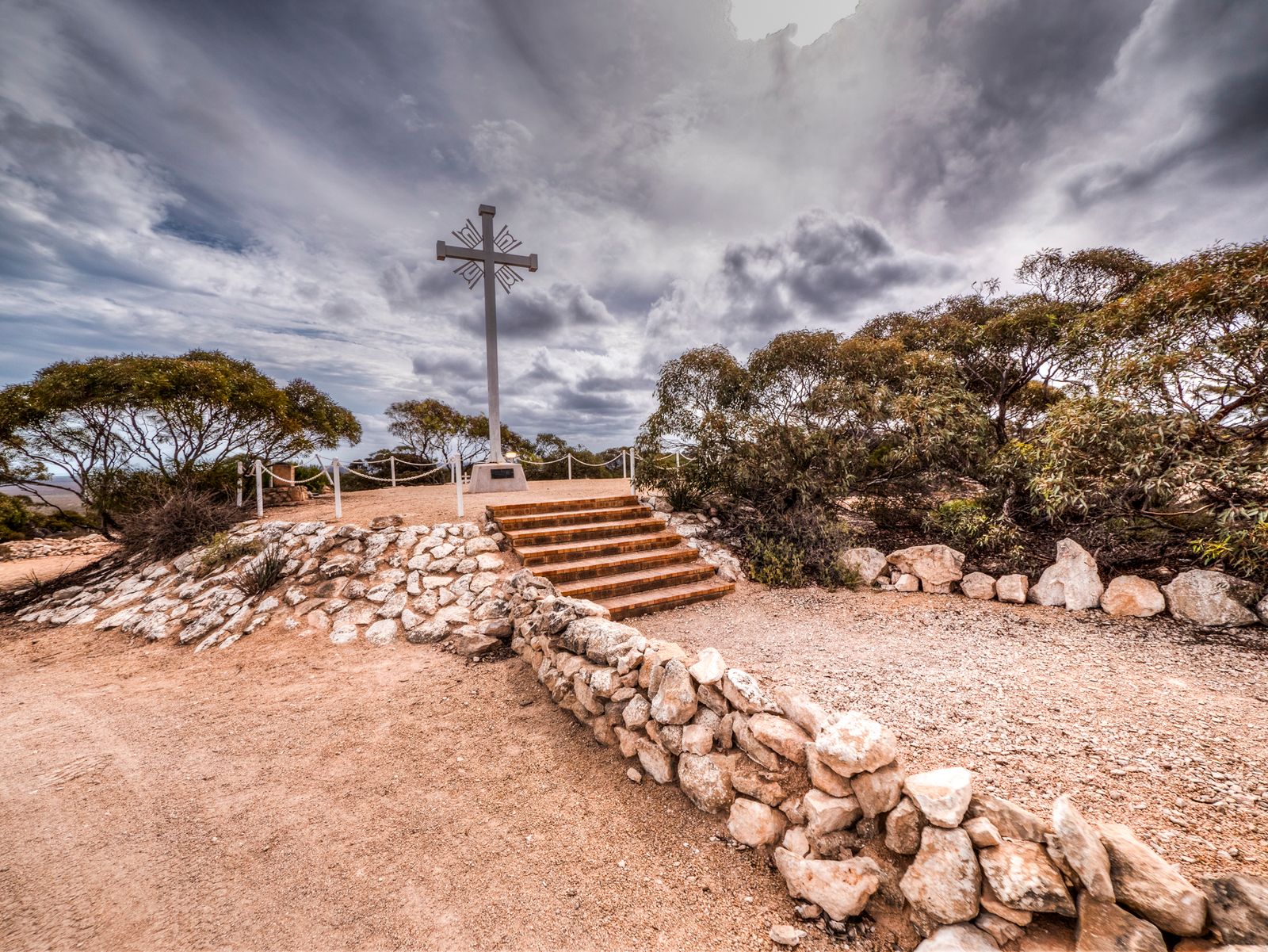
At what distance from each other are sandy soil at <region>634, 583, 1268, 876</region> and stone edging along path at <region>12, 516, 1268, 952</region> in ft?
1.51

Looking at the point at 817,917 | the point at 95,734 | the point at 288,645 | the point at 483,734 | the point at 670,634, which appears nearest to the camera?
the point at 817,917

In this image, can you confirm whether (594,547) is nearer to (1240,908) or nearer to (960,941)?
(960,941)

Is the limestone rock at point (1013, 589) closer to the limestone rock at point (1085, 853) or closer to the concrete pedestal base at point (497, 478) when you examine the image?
the limestone rock at point (1085, 853)

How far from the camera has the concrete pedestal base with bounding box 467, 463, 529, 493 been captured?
9.84m

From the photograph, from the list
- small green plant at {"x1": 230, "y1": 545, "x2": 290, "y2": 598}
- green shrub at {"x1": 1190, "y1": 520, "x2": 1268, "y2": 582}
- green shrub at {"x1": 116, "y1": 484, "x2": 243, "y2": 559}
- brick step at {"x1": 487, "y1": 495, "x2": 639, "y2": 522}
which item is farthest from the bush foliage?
green shrub at {"x1": 116, "y1": 484, "x2": 243, "y2": 559}

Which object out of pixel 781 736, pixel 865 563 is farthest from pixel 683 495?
pixel 781 736

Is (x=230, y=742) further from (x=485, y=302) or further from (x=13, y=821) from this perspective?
(x=485, y=302)

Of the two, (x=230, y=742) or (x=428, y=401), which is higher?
(x=428, y=401)

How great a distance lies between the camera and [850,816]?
2061mm

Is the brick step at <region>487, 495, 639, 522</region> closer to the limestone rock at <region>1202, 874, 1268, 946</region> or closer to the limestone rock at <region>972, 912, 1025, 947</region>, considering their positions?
the limestone rock at <region>972, 912, 1025, 947</region>

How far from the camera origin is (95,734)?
12.0 feet

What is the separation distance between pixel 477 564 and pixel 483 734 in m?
2.87

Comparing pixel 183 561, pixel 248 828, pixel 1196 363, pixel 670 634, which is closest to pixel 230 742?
pixel 248 828

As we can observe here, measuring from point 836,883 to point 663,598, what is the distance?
3651 millimetres
